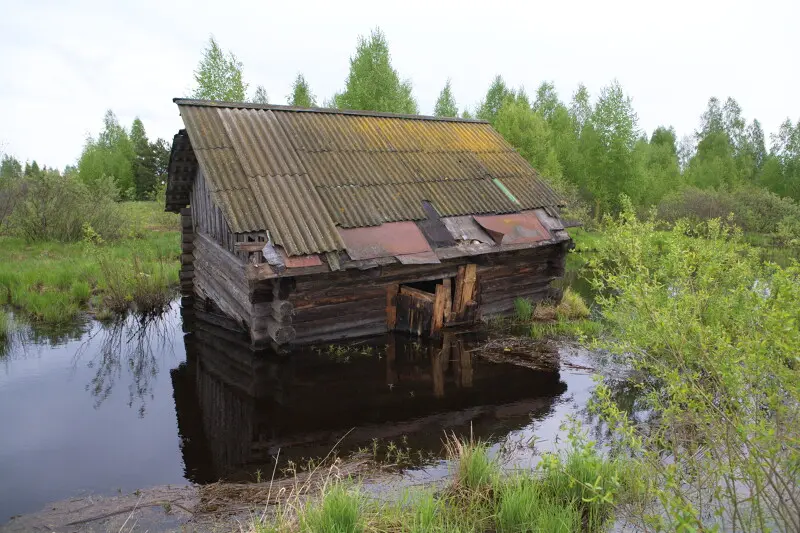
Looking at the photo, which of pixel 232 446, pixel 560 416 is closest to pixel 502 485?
pixel 560 416

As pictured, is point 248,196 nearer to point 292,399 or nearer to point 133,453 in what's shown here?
point 292,399

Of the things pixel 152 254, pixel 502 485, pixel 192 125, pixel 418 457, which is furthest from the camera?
pixel 152 254

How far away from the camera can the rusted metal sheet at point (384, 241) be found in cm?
931

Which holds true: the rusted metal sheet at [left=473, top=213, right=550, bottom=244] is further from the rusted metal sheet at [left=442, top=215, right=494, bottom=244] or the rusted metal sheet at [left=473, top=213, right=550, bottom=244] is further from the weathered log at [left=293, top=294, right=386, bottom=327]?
the weathered log at [left=293, top=294, right=386, bottom=327]

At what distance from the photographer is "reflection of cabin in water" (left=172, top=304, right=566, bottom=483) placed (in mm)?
6648

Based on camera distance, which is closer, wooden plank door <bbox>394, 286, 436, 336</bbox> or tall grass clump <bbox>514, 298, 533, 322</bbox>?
wooden plank door <bbox>394, 286, 436, 336</bbox>

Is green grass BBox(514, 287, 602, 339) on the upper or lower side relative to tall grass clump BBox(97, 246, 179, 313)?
lower

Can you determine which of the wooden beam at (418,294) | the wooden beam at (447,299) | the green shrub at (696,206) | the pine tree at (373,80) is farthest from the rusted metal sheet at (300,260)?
the green shrub at (696,206)

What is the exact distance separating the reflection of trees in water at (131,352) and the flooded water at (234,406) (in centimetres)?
4

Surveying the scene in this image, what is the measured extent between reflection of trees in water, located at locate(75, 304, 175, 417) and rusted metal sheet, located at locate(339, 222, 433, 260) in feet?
13.9

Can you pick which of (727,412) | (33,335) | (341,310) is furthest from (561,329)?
(33,335)

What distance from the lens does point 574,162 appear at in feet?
114

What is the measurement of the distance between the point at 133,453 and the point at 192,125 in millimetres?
6451

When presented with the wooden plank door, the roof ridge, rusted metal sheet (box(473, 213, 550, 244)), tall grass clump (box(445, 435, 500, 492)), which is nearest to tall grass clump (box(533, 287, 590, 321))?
rusted metal sheet (box(473, 213, 550, 244))
